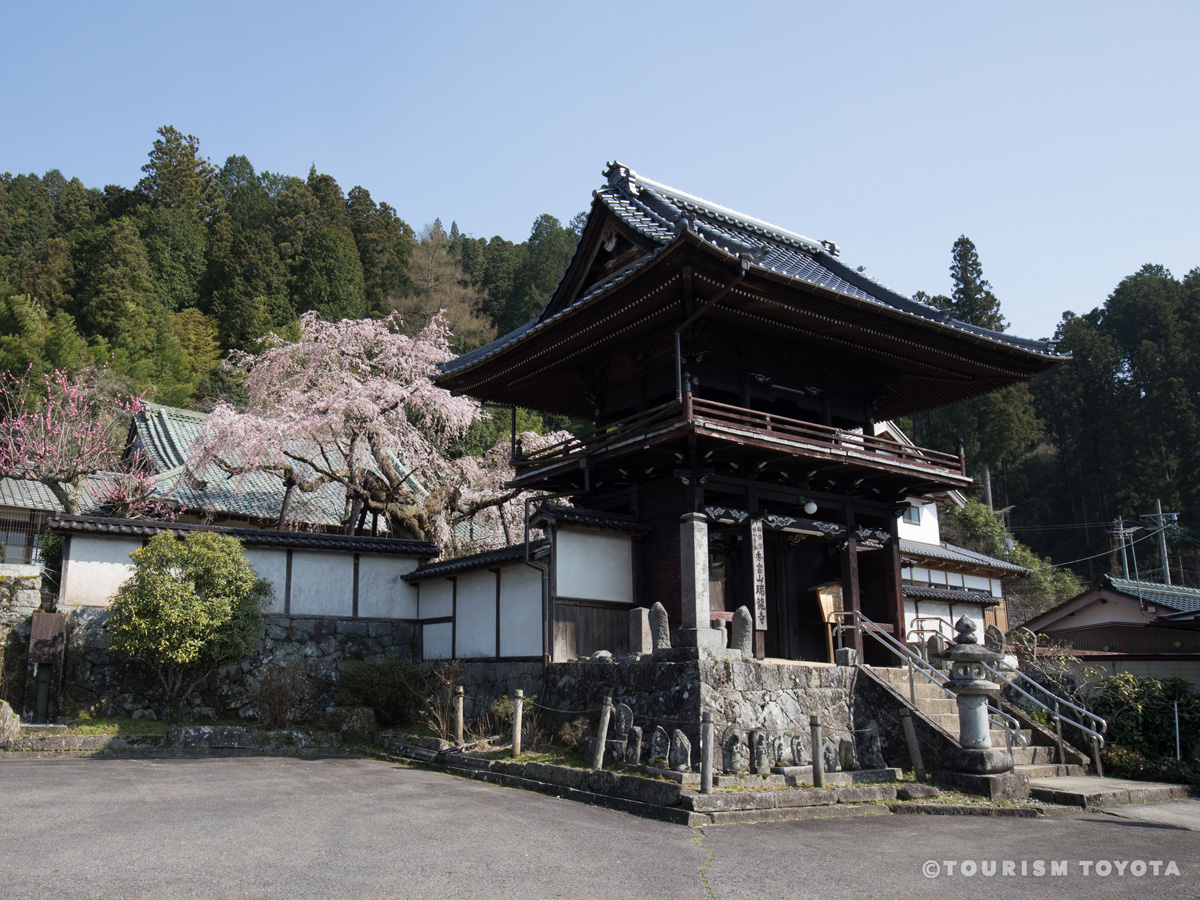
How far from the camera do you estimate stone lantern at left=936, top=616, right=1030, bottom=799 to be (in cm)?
1109

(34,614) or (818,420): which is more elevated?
(818,420)

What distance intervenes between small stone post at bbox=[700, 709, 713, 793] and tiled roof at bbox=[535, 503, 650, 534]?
194 inches

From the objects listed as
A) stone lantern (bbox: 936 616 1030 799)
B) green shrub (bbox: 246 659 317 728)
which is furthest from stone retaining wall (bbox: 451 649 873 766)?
green shrub (bbox: 246 659 317 728)

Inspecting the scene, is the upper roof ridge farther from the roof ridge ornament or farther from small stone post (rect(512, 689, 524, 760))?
small stone post (rect(512, 689, 524, 760))

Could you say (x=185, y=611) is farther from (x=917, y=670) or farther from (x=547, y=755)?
(x=917, y=670)

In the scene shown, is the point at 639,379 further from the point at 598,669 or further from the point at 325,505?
the point at 325,505

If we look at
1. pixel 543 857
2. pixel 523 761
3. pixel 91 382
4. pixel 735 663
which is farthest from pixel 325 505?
pixel 543 857

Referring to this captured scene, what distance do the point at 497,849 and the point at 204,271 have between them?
166 feet

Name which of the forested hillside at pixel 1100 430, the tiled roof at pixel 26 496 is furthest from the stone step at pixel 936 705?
the forested hillside at pixel 1100 430

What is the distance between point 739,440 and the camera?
13.5m

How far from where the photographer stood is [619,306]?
46.2 feet

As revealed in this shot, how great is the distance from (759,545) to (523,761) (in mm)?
5291

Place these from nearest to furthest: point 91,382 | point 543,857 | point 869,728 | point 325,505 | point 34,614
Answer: point 543,857 < point 869,728 < point 34,614 < point 325,505 < point 91,382

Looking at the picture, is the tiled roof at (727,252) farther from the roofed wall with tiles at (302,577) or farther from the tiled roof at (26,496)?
the tiled roof at (26,496)
